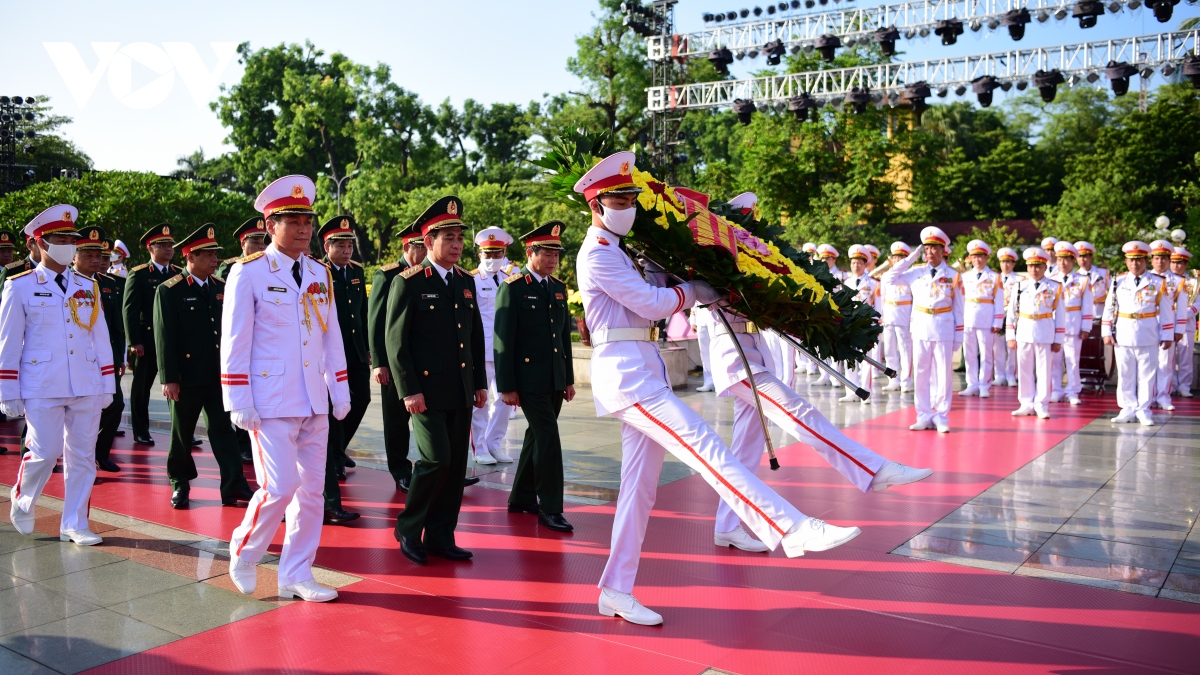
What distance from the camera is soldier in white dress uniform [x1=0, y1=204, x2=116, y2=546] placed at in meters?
5.59

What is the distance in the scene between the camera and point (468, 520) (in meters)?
6.38

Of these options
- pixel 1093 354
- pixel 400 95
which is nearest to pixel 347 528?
pixel 1093 354

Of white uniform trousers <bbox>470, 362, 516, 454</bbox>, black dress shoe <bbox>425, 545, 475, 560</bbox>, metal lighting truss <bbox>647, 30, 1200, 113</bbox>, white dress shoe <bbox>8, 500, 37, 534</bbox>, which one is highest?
metal lighting truss <bbox>647, 30, 1200, 113</bbox>

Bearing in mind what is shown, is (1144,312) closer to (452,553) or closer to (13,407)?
(452,553)

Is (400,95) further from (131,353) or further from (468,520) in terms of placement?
(468,520)

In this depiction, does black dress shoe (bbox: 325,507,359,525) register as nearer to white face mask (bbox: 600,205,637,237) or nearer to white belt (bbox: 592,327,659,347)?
white belt (bbox: 592,327,659,347)

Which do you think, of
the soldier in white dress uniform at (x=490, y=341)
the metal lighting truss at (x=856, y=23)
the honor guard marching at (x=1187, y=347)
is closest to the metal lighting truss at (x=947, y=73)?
the metal lighting truss at (x=856, y=23)

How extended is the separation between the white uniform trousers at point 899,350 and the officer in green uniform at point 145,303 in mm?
9062

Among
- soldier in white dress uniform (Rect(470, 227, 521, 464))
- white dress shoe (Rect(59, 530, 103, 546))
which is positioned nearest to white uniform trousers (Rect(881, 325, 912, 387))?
soldier in white dress uniform (Rect(470, 227, 521, 464))

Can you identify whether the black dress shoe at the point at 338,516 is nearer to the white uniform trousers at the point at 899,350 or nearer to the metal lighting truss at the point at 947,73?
the white uniform trousers at the point at 899,350

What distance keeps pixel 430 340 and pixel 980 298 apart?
1017cm

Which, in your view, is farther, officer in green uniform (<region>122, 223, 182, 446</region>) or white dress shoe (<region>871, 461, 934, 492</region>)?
officer in green uniform (<region>122, 223, 182, 446</region>)

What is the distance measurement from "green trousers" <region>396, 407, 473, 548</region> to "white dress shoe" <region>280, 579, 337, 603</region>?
2.33ft

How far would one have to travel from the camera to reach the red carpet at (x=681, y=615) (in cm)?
397
